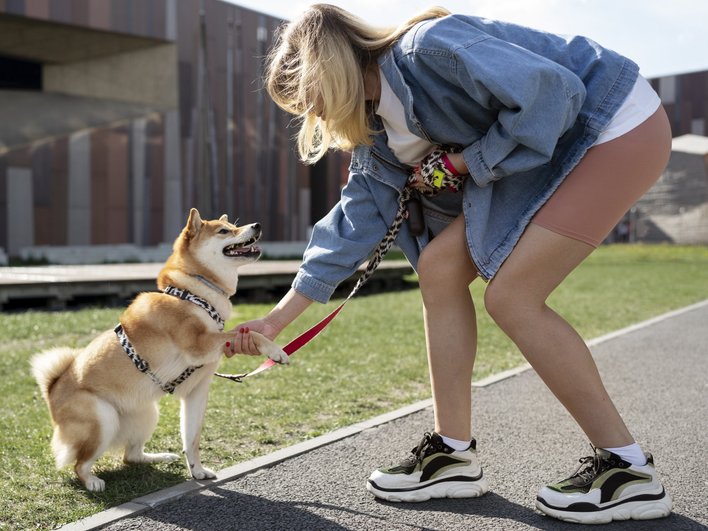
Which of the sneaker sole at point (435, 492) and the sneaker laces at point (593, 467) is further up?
Result: the sneaker laces at point (593, 467)

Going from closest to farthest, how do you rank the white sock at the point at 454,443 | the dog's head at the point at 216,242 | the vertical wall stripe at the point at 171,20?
1. the white sock at the point at 454,443
2. the dog's head at the point at 216,242
3. the vertical wall stripe at the point at 171,20

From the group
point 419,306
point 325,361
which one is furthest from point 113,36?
point 325,361

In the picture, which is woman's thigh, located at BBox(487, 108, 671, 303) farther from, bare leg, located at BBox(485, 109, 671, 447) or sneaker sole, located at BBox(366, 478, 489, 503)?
sneaker sole, located at BBox(366, 478, 489, 503)

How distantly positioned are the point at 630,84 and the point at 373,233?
1.08 meters

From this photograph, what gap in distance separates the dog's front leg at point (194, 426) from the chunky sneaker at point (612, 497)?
54.3 inches

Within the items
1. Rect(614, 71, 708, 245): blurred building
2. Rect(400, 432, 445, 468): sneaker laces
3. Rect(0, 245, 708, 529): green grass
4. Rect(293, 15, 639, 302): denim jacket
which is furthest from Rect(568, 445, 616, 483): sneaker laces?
Rect(614, 71, 708, 245): blurred building

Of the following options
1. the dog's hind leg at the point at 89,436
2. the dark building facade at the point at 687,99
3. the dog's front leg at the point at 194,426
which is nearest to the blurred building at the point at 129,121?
the dog's front leg at the point at 194,426

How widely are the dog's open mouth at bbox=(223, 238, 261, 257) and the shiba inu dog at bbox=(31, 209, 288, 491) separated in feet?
0.04

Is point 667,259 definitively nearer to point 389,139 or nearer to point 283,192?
point 283,192

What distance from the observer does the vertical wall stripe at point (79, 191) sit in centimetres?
1938

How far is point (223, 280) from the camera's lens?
3363 mm

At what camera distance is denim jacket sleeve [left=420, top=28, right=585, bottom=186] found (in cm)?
239

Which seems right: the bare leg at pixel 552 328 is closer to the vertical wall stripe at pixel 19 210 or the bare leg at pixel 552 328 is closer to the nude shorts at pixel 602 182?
the nude shorts at pixel 602 182

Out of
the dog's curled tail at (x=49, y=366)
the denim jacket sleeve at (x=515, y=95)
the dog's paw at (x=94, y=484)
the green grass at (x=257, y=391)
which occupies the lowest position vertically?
the green grass at (x=257, y=391)
